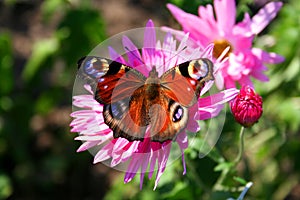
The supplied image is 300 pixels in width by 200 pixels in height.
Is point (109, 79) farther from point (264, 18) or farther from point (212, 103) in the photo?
point (264, 18)

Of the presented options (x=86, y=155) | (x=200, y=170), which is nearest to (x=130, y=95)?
(x=200, y=170)

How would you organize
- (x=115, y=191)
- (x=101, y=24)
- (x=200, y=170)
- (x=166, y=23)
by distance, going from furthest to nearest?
(x=166, y=23)
(x=101, y=24)
(x=115, y=191)
(x=200, y=170)

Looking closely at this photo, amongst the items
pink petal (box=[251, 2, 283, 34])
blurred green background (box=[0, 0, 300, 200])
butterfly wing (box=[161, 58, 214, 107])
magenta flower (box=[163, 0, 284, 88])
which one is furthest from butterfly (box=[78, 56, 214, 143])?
blurred green background (box=[0, 0, 300, 200])

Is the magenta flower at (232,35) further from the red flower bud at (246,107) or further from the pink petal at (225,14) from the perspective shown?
the red flower bud at (246,107)

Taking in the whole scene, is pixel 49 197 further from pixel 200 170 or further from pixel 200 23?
pixel 200 23

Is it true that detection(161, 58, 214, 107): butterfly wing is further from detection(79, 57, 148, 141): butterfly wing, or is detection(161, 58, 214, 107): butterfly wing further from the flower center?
the flower center

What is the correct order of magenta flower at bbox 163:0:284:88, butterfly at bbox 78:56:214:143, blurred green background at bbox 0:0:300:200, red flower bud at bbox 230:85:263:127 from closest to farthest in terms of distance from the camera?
butterfly at bbox 78:56:214:143
red flower bud at bbox 230:85:263:127
magenta flower at bbox 163:0:284:88
blurred green background at bbox 0:0:300:200
